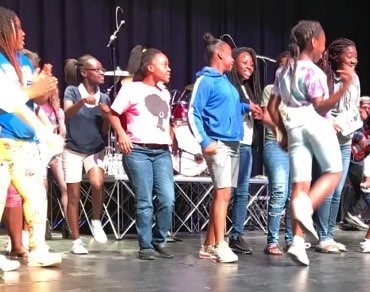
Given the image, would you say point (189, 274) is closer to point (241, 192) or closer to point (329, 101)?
point (241, 192)

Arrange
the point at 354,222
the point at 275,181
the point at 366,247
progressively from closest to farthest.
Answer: the point at 275,181 < the point at 366,247 < the point at 354,222

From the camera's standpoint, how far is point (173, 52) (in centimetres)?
713

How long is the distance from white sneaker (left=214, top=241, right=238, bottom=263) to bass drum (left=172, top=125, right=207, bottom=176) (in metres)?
1.99

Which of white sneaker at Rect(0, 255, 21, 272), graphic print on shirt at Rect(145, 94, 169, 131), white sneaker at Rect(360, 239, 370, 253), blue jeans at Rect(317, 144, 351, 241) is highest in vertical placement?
graphic print on shirt at Rect(145, 94, 169, 131)

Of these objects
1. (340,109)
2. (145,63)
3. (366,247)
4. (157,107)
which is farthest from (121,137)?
(366,247)

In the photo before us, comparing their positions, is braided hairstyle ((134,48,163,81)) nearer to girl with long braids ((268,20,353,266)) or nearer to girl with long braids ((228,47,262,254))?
girl with long braids ((228,47,262,254))

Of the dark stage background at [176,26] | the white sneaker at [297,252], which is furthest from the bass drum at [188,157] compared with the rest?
the white sneaker at [297,252]

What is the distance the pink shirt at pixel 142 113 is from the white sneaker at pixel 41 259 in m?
0.84

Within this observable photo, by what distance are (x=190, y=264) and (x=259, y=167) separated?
12.2 feet

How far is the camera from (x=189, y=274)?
11.5 feet

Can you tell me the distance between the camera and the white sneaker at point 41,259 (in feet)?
11.9

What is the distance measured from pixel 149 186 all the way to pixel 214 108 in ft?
1.94

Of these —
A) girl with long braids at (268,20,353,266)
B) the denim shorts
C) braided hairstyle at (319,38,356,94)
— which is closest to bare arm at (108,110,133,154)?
the denim shorts

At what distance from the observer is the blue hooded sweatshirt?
3.99m
